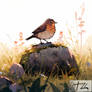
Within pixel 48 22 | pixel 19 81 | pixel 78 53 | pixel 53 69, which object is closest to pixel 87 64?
pixel 78 53

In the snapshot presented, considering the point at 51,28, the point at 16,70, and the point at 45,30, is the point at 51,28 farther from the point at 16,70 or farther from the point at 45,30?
the point at 16,70

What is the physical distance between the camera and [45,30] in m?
6.93

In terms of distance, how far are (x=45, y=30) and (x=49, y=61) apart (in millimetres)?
803

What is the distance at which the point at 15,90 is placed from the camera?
239 inches

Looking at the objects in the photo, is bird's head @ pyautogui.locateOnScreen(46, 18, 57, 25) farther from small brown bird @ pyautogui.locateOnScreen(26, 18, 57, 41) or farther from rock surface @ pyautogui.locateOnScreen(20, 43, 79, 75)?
rock surface @ pyautogui.locateOnScreen(20, 43, 79, 75)

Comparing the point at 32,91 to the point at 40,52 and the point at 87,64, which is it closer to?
the point at 40,52

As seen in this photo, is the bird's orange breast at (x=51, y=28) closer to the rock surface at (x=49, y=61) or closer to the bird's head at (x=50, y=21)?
the bird's head at (x=50, y=21)

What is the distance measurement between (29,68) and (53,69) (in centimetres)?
62

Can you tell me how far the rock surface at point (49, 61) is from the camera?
22.9 ft

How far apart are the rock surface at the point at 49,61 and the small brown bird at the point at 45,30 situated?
329mm

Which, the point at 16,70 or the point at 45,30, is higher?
the point at 45,30

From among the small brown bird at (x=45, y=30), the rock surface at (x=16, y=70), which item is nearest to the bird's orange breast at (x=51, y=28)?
the small brown bird at (x=45, y=30)

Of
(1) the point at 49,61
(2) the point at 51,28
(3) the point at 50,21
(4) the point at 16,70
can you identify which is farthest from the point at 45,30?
(4) the point at 16,70

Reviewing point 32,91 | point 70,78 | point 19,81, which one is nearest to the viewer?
point 32,91
